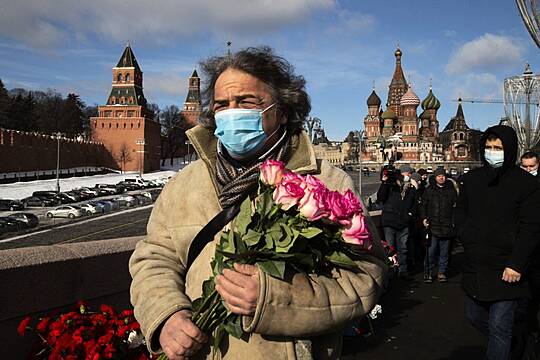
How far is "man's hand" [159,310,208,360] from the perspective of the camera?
170 centimetres

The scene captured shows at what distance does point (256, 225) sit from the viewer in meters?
1.66

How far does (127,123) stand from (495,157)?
81.4 metres

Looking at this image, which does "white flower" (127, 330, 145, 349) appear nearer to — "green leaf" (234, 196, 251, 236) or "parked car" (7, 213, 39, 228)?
"green leaf" (234, 196, 251, 236)

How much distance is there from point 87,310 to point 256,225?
203 cm

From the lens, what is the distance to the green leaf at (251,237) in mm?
1597

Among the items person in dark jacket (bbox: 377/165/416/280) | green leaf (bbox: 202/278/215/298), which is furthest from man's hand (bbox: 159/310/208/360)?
person in dark jacket (bbox: 377/165/416/280)

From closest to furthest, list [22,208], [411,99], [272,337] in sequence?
Answer: [272,337] → [22,208] → [411,99]

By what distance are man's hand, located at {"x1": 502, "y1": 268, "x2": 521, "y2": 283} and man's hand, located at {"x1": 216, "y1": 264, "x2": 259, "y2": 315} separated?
90.9 inches

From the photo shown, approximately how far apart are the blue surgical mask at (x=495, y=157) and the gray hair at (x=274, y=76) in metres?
1.99

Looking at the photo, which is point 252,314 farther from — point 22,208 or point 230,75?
point 22,208

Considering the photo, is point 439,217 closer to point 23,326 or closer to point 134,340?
point 134,340

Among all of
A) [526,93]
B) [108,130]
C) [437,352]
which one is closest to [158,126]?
[108,130]

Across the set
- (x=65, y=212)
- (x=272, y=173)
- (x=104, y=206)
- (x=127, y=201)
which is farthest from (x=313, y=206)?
(x=127, y=201)

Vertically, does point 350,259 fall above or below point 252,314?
above
